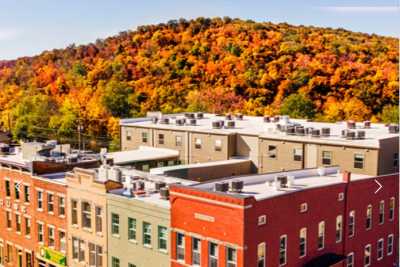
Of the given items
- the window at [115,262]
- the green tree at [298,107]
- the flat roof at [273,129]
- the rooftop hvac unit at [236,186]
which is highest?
the green tree at [298,107]

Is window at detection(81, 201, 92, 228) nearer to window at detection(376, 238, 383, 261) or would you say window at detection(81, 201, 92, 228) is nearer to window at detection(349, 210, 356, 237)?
window at detection(349, 210, 356, 237)

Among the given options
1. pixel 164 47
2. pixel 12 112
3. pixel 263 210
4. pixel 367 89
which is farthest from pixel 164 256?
pixel 164 47

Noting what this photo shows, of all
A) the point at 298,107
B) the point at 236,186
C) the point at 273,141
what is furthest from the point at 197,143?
the point at 298,107

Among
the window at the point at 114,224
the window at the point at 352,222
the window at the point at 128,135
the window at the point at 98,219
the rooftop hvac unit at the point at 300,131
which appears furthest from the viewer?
the window at the point at 128,135

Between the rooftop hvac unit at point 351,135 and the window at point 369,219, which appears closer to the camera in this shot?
the window at point 369,219

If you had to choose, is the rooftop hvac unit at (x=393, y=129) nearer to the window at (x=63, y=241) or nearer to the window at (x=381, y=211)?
the window at (x=381, y=211)

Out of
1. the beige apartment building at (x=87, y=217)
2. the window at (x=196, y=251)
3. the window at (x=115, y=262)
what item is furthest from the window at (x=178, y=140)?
the window at (x=196, y=251)

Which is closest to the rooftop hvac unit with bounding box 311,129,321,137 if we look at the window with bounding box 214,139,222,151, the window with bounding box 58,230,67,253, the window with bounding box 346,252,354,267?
the window with bounding box 214,139,222,151
